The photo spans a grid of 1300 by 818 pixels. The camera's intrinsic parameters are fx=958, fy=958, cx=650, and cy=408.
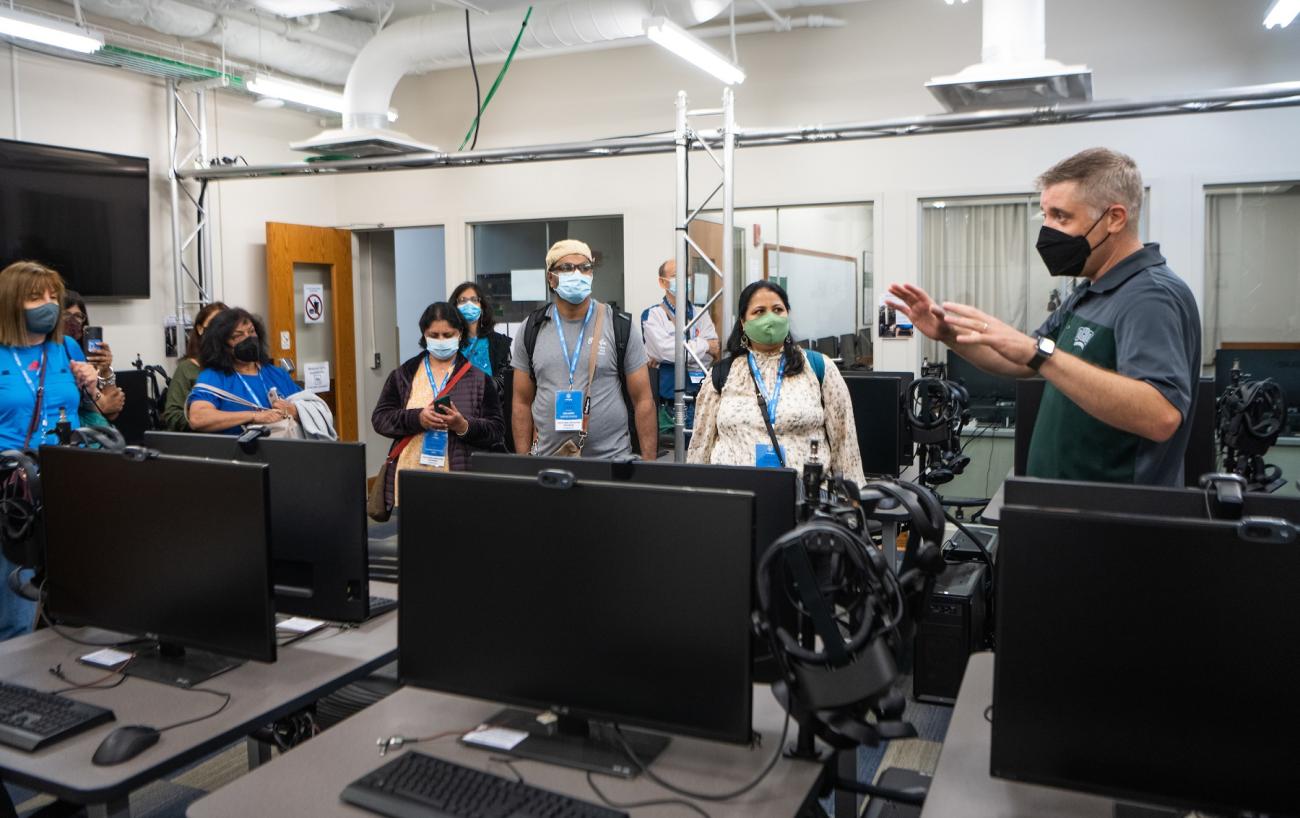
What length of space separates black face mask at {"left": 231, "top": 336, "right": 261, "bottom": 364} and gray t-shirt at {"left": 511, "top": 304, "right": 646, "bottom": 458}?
1.01m

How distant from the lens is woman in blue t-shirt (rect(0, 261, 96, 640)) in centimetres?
335

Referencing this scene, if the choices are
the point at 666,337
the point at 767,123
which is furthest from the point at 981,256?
the point at 666,337

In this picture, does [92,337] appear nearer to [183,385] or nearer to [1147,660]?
[183,385]

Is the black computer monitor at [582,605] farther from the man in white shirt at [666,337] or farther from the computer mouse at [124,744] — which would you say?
the man in white shirt at [666,337]

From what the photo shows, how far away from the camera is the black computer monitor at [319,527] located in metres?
2.05

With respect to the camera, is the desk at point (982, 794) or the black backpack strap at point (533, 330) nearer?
the desk at point (982, 794)

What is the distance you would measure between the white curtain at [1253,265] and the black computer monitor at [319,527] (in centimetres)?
584

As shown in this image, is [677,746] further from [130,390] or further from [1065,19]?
[1065,19]

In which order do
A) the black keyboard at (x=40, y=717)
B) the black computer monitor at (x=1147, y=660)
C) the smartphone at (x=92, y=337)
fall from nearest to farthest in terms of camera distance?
the black computer monitor at (x=1147, y=660)
the black keyboard at (x=40, y=717)
the smartphone at (x=92, y=337)

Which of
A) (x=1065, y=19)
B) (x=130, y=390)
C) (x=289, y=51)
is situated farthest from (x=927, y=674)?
(x=289, y=51)

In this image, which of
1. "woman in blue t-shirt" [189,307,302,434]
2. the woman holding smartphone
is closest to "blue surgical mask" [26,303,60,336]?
"woman in blue t-shirt" [189,307,302,434]

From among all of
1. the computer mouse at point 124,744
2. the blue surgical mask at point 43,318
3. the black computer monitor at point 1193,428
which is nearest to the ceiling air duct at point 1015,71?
the black computer monitor at point 1193,428

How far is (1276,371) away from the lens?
4.30 metres

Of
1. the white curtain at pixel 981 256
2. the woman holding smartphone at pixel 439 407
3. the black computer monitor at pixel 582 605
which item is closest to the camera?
the black computer monitor at pixel 582 605
